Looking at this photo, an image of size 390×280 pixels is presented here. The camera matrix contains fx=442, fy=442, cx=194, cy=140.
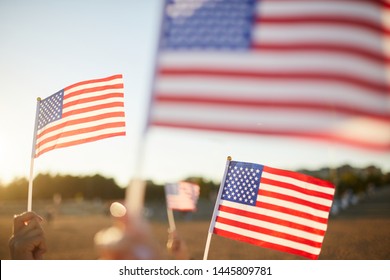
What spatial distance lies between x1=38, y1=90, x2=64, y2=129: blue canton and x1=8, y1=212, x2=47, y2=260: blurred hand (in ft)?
6.49

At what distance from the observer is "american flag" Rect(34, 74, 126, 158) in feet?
14.9

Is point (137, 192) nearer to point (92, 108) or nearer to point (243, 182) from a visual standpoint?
point (243, 182)

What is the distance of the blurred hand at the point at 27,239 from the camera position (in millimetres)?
2623

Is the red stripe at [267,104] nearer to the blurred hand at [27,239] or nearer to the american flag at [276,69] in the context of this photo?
the american flag at [276,69]

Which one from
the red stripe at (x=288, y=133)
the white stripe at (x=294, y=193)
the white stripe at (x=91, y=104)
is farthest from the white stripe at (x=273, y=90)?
the white stripe at (x=91, y=104)

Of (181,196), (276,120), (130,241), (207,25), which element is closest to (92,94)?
(207,25)

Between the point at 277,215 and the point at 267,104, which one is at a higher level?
the point at 267,104

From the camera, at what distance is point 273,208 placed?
4.11 metres

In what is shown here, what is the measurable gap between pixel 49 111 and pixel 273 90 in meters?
2.61

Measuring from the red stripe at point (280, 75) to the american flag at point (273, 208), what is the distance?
1262 millimetres

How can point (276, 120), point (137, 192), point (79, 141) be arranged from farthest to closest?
point (79, 141), point (276, 120), point (137, 192)

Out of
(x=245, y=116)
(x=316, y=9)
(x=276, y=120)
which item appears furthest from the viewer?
(x=316, y=9)

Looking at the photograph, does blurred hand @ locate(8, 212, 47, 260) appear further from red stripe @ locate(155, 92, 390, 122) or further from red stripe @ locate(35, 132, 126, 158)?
red stripe @ locate(35, 132, 126, 158)

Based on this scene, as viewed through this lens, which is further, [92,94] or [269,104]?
[92,94]
